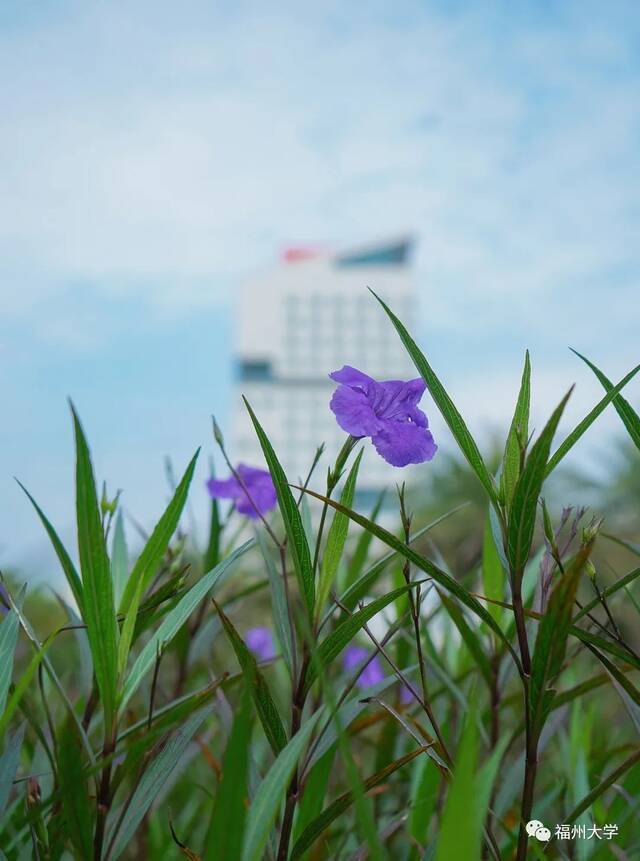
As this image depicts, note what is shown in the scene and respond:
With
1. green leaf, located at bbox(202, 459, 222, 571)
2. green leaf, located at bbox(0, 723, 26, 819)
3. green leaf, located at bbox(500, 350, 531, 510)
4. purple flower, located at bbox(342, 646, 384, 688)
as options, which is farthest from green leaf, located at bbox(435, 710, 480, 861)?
purple flower, located at bbox(342, 646, 384, 688)

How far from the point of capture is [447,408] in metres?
0.54

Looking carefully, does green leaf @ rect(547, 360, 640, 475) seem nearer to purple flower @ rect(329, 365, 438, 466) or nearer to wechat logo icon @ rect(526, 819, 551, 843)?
purple flower @ rect(329, 365, 438, 466)

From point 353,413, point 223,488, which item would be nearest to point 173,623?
point 353,413

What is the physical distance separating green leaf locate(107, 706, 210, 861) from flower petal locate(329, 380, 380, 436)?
0.70 ft

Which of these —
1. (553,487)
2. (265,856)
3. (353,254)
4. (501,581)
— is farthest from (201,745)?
(353,254)

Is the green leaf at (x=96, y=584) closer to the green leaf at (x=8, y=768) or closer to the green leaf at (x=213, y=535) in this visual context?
the green leaf at (x=8, y=768)

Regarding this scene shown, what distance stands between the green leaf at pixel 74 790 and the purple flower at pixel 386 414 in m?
0.25

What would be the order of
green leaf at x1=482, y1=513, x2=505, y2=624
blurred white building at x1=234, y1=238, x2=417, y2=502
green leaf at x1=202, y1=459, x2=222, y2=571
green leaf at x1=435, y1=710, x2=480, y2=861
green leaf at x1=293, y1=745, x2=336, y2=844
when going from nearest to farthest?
green leaf at x1=435, y1=710, x2=480, y2=861 < green leaf at x1=293, y1=745, x2=336, y2=844 < green leaf at x1=482, y1=513, x2=505, y2=624 < green leaf at x1=202, y1=459, x2=222, y2=571 < blurred white building at x1=234, y1=238, x2=417, y2=502

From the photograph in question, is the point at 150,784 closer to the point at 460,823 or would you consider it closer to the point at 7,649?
the point at 7,649

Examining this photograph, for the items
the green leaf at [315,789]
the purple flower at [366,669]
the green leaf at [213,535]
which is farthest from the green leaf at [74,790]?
the purple flower at [366,669]

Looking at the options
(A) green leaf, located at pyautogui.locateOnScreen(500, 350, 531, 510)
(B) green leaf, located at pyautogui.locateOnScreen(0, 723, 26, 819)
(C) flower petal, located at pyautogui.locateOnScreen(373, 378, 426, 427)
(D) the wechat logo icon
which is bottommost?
(D) the wechat logo icon

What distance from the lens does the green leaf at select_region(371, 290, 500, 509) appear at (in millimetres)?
532

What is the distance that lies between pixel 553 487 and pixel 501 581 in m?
5.44

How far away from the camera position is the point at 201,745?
895 mm
